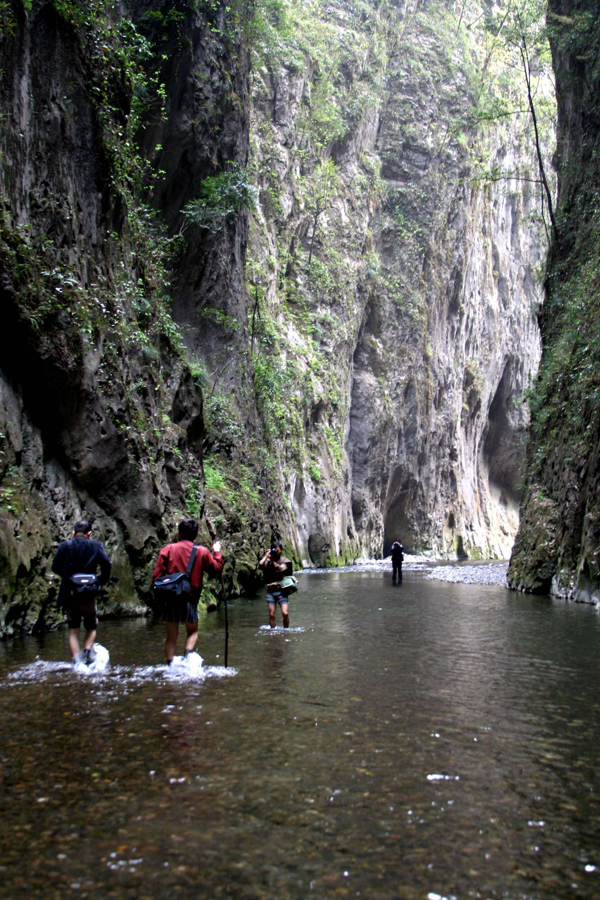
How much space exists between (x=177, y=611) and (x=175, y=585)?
0.25m

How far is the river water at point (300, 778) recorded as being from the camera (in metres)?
2.88

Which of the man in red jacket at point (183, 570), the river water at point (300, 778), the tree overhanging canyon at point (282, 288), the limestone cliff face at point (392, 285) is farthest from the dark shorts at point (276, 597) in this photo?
the limestone cliff face at point (392, 285)

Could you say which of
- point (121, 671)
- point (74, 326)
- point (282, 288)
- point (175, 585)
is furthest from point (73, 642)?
point (282, 288)

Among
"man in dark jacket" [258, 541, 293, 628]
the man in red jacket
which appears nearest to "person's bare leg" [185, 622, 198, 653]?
the man in red jacket

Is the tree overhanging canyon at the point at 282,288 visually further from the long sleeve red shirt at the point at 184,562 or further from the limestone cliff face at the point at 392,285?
the long sleeve red shirt at the point at 184,562

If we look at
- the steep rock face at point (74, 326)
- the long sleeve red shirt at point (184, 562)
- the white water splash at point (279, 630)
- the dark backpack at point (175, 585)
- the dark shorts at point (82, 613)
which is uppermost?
the steep rock face at point (74, 326)

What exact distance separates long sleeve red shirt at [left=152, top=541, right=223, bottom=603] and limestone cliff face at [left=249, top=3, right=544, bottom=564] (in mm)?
23676

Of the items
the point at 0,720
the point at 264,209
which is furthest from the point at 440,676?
the point at 264,209

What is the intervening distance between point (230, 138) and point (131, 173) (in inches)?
353

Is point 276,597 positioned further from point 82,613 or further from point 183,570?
point 82,613

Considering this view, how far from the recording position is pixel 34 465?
33.7 feet

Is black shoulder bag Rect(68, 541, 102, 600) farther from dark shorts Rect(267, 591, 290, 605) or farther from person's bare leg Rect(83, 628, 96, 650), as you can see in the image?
dark shorts Rect(267, 591, 290, 605)

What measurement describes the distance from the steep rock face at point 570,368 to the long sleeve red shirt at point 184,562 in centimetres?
968

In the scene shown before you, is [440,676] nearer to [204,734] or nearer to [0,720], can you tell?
[204,734]
